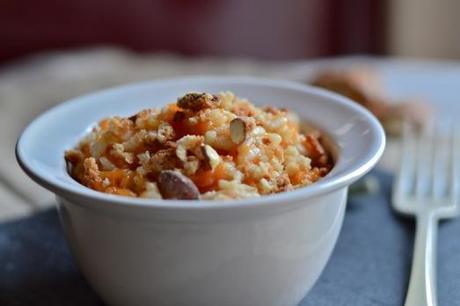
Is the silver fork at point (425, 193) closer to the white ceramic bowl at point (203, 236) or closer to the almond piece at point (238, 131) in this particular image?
the white ceramic bowl at point (203, 236)

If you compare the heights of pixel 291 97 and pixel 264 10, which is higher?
pixel 291 97

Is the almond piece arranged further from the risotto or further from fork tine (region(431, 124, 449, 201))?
fork tine (region(431, 124, 449, 201))

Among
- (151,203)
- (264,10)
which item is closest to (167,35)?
(264,10)

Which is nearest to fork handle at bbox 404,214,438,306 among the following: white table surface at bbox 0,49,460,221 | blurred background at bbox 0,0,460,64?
white table surface at bbox 0,49,460,221

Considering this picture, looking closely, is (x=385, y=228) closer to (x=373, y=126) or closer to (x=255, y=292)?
(x=373, y=126)

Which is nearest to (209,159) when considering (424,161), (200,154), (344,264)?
(200,154)

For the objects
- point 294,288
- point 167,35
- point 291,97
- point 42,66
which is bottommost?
point 167,35

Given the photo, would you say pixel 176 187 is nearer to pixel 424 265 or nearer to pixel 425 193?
pixel 424 265
